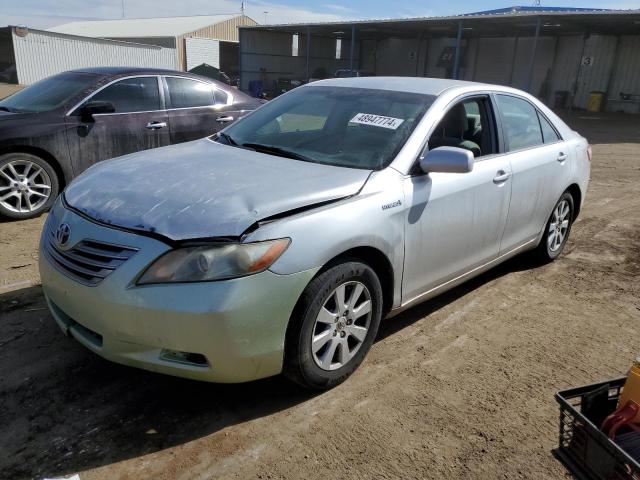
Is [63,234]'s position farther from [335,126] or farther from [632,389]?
[632,389]

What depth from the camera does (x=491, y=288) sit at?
4.47 meters

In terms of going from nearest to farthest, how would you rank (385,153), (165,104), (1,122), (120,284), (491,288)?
(120,284) → (385,153) → (491,288) → (1,122) → (165,104)

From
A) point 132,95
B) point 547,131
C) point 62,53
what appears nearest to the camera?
point 547,131

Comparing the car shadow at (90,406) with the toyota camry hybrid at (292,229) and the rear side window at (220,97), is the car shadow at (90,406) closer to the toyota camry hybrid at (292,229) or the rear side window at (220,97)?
the toyota camry hybrid at (292,229)

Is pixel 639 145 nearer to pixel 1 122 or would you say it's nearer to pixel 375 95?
pixel 375 95

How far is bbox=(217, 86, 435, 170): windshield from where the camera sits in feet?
10.8

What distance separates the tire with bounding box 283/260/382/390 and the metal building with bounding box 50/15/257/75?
149ft

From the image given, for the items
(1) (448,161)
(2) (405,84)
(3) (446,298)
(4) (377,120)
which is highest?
(2) (405,84)

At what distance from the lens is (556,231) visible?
16.2 ft

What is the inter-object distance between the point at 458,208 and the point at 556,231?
200cm

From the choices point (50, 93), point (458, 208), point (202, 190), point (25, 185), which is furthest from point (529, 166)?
point (50, 93)

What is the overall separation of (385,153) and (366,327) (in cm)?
104

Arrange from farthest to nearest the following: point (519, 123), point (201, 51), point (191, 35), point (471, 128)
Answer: point (191, 35) → point (201, 51) → point (519, 123) → point (471, 128)

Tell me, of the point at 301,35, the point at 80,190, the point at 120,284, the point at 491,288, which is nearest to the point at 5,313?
the point at 80,190
